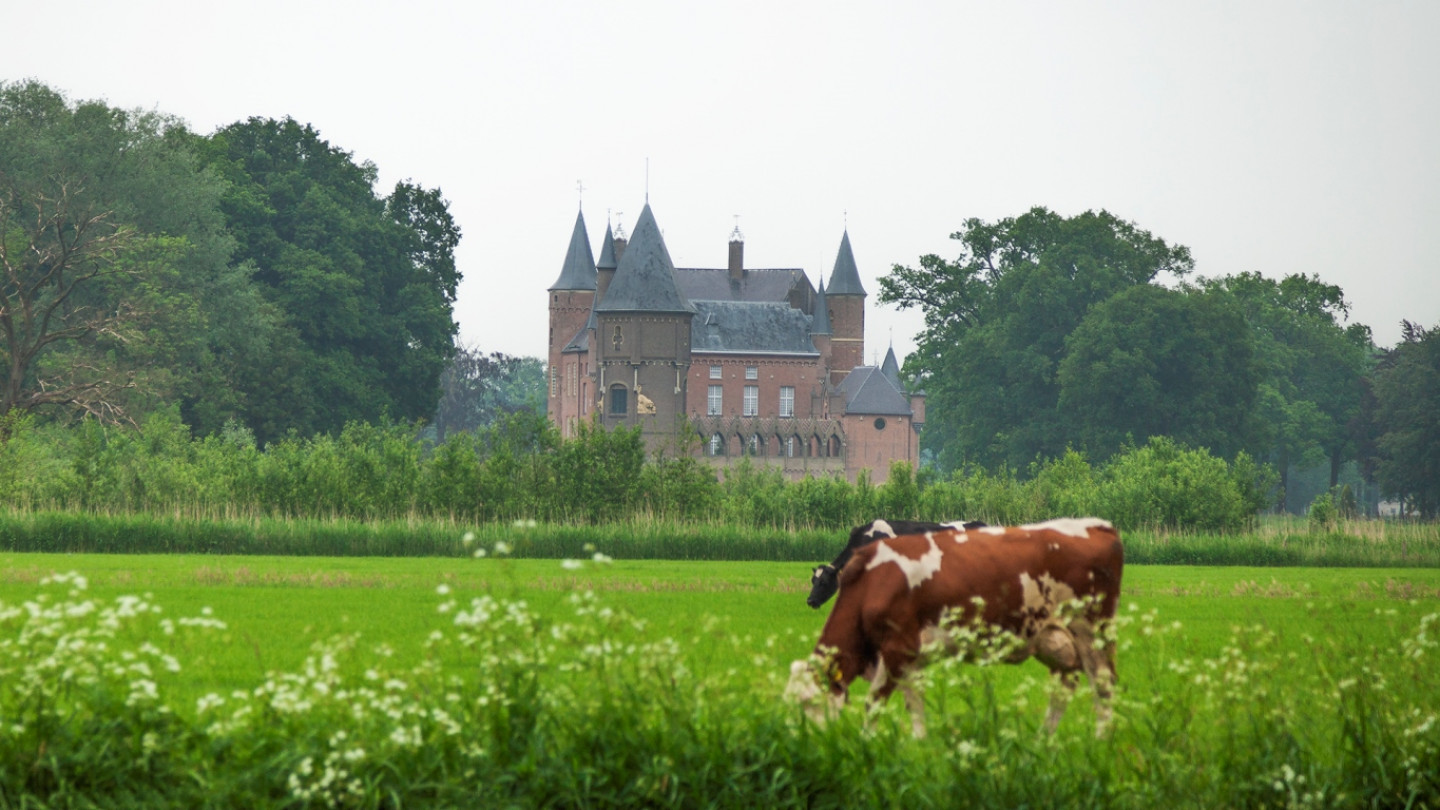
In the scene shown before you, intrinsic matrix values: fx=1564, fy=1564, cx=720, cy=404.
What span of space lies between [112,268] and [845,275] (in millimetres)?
62007

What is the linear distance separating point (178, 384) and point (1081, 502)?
30.0m

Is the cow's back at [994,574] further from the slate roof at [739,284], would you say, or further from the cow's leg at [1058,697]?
the slate roof at [739,284]

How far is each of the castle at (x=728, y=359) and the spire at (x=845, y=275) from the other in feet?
0.29

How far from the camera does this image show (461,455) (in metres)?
31.2

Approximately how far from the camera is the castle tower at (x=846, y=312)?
335ft

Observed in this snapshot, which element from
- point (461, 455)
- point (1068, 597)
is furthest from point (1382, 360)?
point (1068, 597)

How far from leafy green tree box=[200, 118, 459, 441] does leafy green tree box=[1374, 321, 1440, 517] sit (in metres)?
39.9

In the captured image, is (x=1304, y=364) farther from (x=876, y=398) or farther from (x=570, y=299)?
(x=570, y=299)

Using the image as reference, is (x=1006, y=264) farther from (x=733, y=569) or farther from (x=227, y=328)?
(x=733, y=569)

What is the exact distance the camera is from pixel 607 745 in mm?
7641

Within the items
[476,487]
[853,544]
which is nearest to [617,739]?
[853,544]

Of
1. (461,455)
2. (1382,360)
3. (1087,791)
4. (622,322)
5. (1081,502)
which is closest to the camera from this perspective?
(1087,791)

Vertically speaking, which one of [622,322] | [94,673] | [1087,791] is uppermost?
[622,322]

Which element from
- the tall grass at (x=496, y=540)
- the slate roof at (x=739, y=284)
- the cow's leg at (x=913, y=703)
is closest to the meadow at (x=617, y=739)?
the cow's leg at (x=913, y=703)
